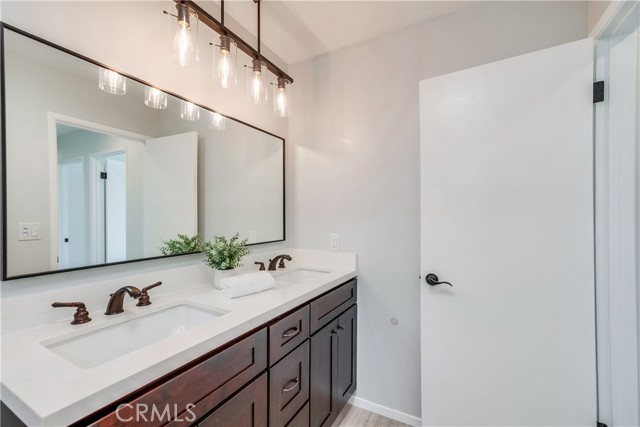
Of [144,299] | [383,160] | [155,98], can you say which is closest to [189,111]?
[155,98]

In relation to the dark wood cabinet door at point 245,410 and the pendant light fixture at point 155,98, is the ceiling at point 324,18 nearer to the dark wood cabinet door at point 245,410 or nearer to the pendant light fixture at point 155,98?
the pendant light fixture at point 155,98

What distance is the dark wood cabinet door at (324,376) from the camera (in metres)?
1.44

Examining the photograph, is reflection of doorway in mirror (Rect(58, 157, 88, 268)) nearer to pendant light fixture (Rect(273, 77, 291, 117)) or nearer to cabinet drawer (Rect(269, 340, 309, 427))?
cabinet drawer (Rect(269, 340, 309, 427))

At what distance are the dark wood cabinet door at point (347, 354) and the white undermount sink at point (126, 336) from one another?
90cm

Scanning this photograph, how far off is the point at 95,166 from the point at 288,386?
128cm

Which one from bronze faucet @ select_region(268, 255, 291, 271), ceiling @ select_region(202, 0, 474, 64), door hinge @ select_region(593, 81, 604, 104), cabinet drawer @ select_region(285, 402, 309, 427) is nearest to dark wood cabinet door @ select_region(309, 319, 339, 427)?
cabinet drawer @ select_region(285, 402, 309, 427)

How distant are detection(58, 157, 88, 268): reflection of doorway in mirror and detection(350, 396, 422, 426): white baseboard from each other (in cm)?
190

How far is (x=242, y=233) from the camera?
5.89 feet

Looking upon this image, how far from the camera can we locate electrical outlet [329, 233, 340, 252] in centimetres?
203

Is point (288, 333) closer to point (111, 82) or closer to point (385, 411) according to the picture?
point (385, 411)

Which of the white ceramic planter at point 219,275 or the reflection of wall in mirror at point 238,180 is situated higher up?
the reflection of wall in mirror at point 238,180

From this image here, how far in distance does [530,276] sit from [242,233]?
1.65 meters

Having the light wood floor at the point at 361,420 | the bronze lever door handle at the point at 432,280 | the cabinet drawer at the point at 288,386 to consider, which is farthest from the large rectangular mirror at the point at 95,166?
the light wood floor at the point at 361,420

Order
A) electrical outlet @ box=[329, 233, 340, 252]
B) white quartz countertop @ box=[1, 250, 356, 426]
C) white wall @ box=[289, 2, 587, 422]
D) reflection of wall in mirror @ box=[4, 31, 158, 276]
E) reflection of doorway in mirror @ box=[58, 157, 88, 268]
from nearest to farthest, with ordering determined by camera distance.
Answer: white quartz countertop @ box=[1, 250, 356, 426] → reflection of wall in mirror @ box=[4, 31, 158, 276] → reflection of doorway in mirror @ box=[58, 157, 88, 268] → white wall @ box=[289, 2, 587, 422] → electrical outlet @ box=[329, 233, 340, 252]
